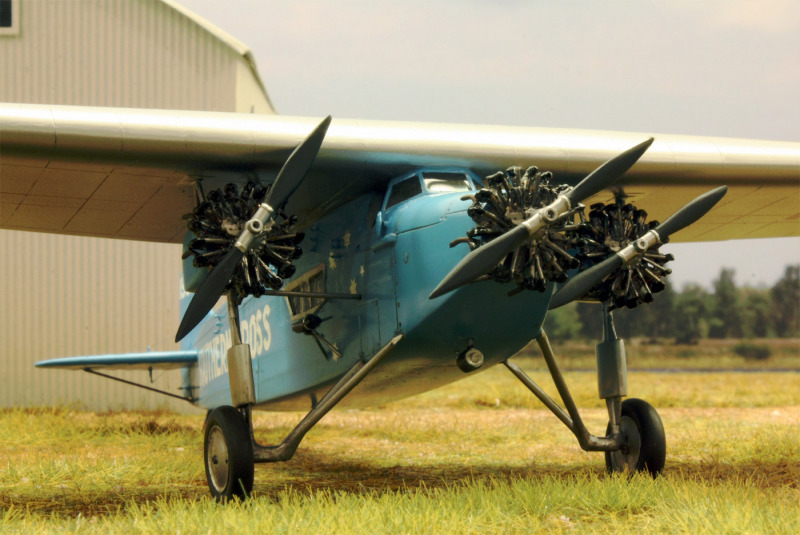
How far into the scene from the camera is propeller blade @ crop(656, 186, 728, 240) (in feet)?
24.9

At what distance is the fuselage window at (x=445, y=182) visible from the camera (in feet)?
25.3

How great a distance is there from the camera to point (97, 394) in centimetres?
1881

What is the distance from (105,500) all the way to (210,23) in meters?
14.0

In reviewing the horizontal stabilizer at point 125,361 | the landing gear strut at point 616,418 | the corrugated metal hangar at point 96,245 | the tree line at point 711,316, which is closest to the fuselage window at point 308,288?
the landing gear strut at point 616,418

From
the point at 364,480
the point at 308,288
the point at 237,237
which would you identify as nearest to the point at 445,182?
the point at 237,237

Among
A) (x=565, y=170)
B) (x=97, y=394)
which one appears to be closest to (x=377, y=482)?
(x=565, y=170)

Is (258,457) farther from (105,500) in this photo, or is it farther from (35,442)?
(35,442)

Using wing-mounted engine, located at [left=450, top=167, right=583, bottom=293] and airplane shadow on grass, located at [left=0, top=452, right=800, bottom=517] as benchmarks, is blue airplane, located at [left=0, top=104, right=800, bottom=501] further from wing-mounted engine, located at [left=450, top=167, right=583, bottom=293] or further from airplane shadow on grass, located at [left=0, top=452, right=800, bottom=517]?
airplane shadow on grass, located at [left=0, top=452, right=800, bottom=517]

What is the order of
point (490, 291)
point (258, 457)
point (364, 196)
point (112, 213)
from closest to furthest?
1. point (490, 291)
2. point (258, 457)
3. point (364, 196)
4. point (112, 213)

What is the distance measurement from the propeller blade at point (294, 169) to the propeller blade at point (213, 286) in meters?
0.58

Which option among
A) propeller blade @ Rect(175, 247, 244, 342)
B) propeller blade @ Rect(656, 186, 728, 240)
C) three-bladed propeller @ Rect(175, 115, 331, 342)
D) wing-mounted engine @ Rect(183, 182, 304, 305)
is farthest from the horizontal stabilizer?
propeller blade @ Rect(656, 186, 728, 240)

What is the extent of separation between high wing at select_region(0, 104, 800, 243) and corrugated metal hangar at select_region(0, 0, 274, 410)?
31.6 ft

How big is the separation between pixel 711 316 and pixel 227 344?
3800 cm

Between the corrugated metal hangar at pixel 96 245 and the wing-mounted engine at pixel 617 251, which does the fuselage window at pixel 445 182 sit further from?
the corrugated metal hangar at pixel 96 245
